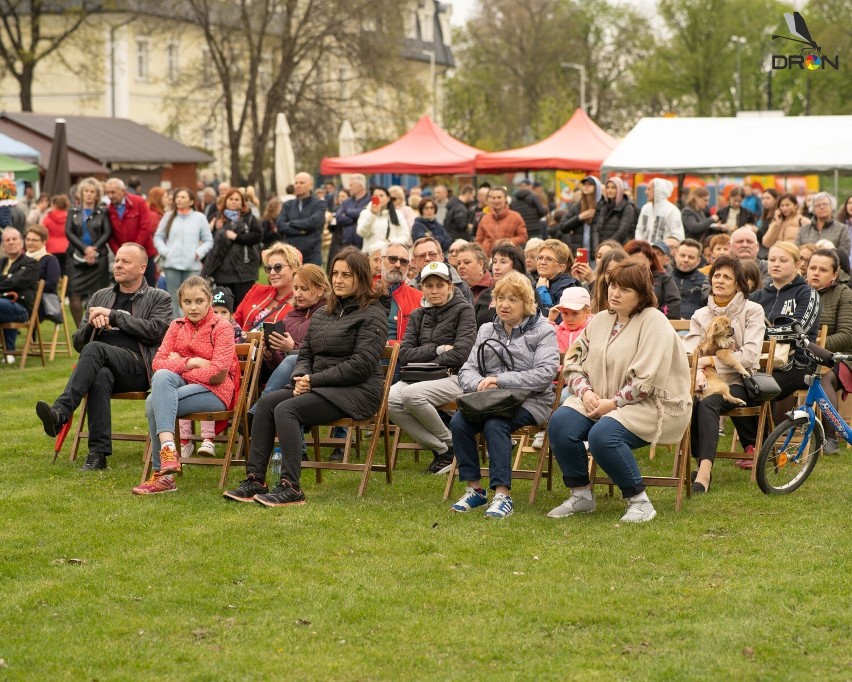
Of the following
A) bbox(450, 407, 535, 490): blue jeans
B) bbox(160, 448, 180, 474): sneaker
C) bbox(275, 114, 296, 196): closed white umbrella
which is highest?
bbox(275, 114, 296, 196): closed white umbrella

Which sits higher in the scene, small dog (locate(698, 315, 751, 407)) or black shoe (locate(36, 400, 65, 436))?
small dog (locate(698, 315, 751, 407))

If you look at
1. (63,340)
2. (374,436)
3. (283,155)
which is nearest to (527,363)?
(374,436)

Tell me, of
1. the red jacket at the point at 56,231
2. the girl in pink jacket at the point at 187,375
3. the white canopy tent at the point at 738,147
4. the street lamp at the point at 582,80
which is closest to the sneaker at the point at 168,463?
the girl in pink jacket at the point at 187,375

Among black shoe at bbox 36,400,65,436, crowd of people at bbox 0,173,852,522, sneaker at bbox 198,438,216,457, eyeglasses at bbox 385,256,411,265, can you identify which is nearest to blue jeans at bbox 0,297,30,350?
crowd of people at bbox 0,173,852,522

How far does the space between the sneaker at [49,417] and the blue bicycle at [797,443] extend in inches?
175

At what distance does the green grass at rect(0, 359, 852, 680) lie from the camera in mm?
5035

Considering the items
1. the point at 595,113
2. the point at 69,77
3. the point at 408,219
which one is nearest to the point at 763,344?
the point at 408,219

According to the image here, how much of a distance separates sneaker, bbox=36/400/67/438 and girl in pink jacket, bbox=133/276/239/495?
578 millimetres

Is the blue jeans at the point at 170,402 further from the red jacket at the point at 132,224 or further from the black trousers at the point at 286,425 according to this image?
the red jacket at the point at 132,224

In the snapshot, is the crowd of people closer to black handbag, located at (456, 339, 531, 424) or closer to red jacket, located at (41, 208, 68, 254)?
black handbag, located at (456, 339, 531, 424)

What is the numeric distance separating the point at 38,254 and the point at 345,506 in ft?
26.4

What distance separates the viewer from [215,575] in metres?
6.22

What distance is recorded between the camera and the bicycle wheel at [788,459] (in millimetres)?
7922

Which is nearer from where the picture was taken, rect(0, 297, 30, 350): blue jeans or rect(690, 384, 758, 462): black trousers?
rect(690, 384, 758, 462): black trousers
